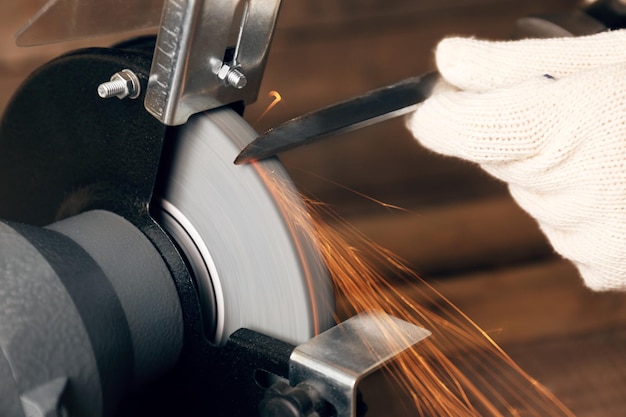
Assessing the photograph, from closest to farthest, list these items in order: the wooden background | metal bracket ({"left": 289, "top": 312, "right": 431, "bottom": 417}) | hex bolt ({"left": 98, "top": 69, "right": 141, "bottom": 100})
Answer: metal bracket ({"left": 289, "top": 312, "right": 431, "bottom": 417})
hex bolt ({"left": 98, "top": 69, "right": 141, "bottom": 100})
the wooden background

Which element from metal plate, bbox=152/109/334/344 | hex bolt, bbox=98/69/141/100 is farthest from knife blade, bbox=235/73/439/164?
hex bolt, bbox=98/69/141/100

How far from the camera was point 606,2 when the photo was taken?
39.1 inches

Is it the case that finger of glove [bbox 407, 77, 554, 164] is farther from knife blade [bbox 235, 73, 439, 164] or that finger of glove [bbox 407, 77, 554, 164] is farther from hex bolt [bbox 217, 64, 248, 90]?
hex bolt [bbox 217, 64, 248, 90]

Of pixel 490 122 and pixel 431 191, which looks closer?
pixel 490 122

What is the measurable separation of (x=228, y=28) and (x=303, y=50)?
1.33 meters

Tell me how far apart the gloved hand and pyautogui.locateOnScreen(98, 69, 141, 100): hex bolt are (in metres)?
0.32

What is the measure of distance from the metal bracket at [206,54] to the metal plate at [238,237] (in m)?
0.03

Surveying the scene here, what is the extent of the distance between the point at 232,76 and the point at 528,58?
0.35 m

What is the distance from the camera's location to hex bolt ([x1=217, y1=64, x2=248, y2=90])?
0.77 m

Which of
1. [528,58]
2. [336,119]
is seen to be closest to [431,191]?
[528,58]

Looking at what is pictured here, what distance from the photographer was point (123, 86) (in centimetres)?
79

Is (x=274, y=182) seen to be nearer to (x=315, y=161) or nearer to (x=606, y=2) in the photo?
(x=606, y=2)

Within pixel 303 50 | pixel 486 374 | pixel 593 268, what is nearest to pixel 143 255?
Result: pixel 593 268

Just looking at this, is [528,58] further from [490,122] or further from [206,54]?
[206,54]
